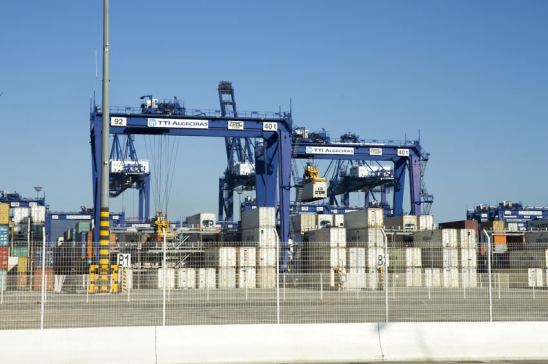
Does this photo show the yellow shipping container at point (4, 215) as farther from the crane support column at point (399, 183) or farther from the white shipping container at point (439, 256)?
the crane support column at point (399, 183)

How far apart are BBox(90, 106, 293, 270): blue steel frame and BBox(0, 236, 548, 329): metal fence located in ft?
78.1

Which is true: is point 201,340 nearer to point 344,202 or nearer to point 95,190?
point 95,190

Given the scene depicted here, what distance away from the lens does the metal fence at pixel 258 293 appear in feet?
64.6

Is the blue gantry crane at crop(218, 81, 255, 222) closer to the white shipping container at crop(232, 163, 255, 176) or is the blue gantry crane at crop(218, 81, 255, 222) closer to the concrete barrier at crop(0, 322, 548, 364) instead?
the white shipping container at crop(232, 163, 255, 176)

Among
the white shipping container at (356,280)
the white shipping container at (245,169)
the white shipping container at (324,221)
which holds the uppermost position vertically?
the white shipping container at (245,169)

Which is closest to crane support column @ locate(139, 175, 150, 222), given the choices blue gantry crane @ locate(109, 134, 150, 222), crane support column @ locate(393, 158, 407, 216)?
blue gantry crane @ locate(109, 134, 150, 222)

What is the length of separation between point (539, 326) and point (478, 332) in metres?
1.27

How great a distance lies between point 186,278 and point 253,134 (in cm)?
3149

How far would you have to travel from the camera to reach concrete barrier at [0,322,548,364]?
43.8 feet

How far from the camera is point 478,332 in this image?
14688 millimetres

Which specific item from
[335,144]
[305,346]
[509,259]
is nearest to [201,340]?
[305,346]

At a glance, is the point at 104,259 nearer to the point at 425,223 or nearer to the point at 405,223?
the point at 425,223

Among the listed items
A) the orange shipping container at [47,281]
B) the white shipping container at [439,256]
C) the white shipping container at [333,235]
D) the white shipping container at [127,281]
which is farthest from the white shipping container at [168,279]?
the white shipping container at [333,235]

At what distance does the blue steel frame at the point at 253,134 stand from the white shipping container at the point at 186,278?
2104 centimetres
